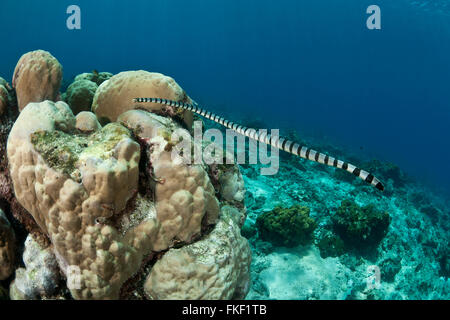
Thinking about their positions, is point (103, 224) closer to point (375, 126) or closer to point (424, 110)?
point (375, 126)

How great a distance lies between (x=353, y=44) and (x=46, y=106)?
139 m

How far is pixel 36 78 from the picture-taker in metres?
4.53

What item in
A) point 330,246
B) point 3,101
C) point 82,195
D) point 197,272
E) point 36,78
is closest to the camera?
point 82,195

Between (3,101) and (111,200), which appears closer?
(111,200)

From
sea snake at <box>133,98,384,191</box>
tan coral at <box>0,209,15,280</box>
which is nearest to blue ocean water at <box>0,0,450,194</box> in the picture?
sea snake at <box>133,98,384,191</box>

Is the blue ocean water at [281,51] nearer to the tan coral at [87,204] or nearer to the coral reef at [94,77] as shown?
the coral reef at [94,77]

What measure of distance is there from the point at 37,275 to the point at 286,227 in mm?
5285

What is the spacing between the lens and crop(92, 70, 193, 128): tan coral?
5066mm

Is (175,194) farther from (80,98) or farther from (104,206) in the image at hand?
(80,98)

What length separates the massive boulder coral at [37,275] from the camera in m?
3.08

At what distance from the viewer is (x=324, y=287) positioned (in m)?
6.25

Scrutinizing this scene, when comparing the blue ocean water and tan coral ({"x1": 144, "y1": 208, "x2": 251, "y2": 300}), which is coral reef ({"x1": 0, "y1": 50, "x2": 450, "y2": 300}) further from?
the blue ocean water

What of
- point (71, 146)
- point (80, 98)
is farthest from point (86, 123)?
point (80, 98)
